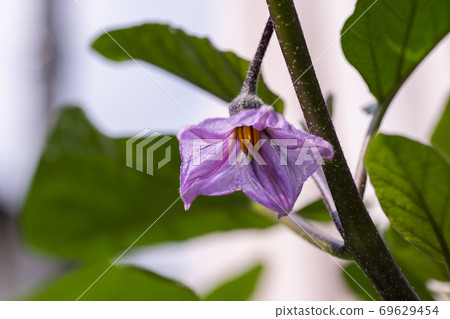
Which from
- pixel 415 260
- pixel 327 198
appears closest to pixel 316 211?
pixel 415 260

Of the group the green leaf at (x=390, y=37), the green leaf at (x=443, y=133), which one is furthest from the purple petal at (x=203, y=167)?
the green leaf at (x=443, y=133)

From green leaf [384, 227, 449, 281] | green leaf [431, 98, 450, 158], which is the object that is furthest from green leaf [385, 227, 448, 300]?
green leaf [431, 98, 450, 158]

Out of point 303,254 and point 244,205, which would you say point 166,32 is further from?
point 303,254

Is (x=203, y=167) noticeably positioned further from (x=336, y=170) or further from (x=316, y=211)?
(x=316, y=211)

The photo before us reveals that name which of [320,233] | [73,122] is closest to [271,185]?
[320,233]

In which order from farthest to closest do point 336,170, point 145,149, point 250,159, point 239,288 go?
point 239,288
point 145,149
point 250,159
point 336,170
